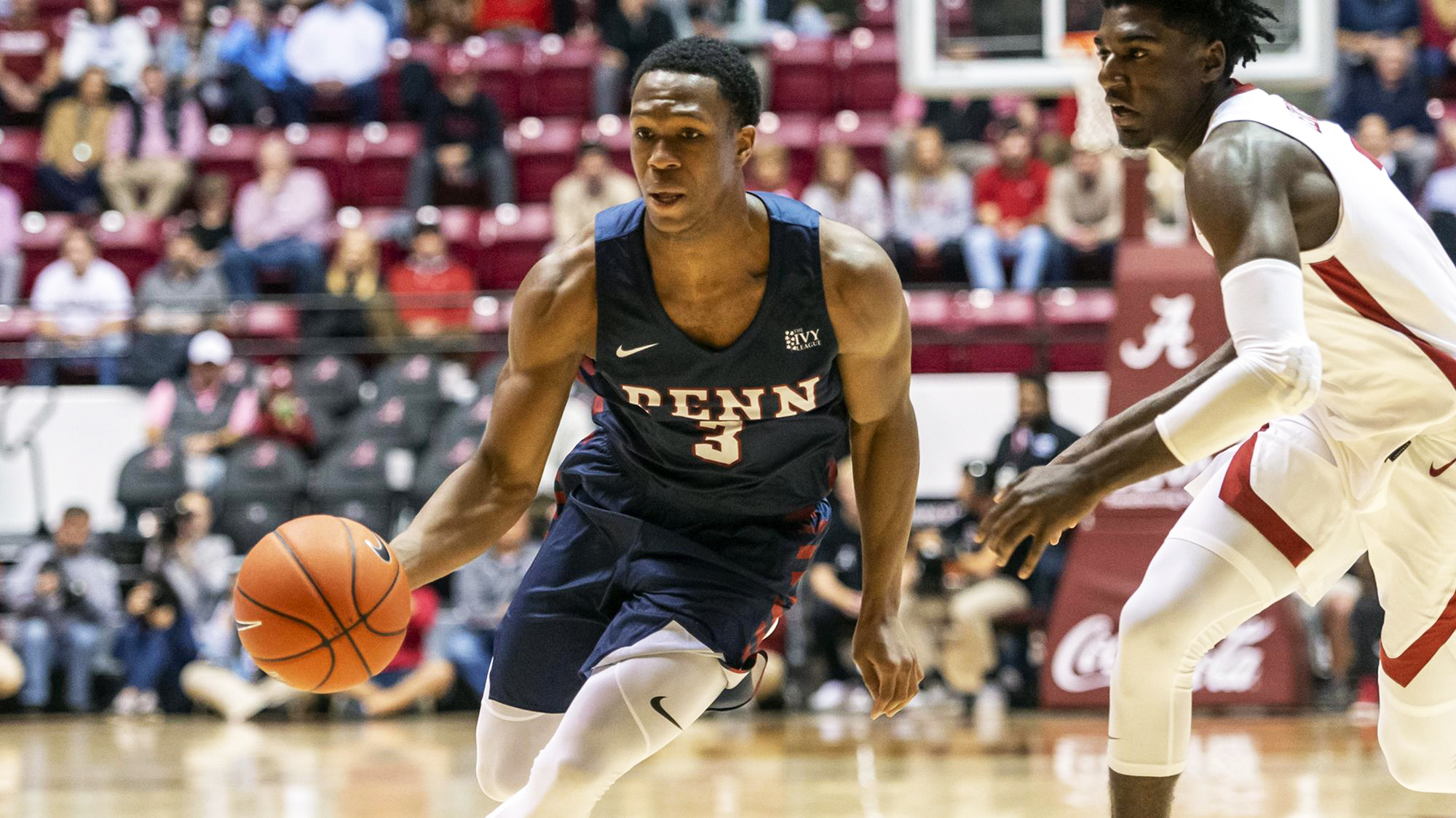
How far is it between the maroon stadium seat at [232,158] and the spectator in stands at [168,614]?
4182 millimetres

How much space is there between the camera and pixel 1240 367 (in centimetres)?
302

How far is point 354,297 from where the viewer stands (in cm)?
1086

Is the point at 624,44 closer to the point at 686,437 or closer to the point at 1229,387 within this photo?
the point at 686,437

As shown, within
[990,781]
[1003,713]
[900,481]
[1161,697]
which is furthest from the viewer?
[1003,713]

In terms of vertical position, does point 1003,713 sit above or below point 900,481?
below

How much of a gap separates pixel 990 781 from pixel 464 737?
9.12 ft

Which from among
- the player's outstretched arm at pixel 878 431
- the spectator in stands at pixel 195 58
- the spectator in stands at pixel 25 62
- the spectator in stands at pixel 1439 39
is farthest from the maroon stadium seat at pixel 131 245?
the player's outstretched arm at pixel 878 431

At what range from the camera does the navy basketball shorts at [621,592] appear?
11.8 feet

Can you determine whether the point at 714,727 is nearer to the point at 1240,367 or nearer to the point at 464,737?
the point at 464,737

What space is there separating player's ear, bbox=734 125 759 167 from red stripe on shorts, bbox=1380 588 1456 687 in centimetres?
181

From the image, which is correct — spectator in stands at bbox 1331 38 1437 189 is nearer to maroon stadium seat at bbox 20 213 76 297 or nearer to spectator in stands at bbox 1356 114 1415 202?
spectator in stands at bbox 1356 114 1415 202

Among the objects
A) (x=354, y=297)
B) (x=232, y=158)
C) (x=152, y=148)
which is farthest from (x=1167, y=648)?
(x=152, y=148)

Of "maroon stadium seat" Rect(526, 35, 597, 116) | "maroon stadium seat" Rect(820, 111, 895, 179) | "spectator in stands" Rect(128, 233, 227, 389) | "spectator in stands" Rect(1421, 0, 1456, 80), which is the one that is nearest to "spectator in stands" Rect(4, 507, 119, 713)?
"spectator in stands" Rect(128, 233, 227, 389)

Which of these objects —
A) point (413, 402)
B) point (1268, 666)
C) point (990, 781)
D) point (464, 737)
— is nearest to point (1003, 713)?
point (1268, 666)
